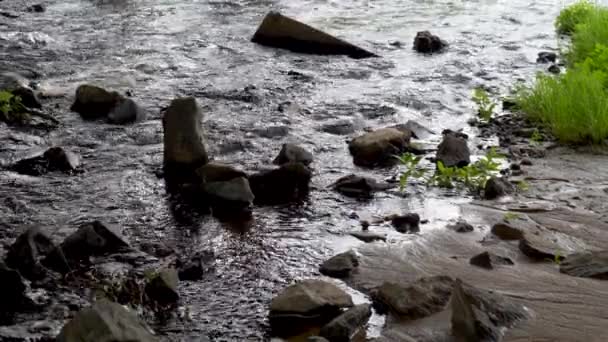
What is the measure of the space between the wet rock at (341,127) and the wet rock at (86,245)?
305cm

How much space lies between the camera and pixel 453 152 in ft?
24.3

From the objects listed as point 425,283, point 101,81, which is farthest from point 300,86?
point 425,283

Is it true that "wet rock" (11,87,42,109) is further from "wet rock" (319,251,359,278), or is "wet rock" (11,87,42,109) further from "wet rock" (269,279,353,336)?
"wet rock" (269,279,353,336)

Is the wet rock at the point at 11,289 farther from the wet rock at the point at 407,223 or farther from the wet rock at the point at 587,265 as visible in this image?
the wet rock at the point at 587,265

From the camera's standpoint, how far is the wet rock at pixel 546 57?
11.0 m

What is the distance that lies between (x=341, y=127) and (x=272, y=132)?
0.71 meters

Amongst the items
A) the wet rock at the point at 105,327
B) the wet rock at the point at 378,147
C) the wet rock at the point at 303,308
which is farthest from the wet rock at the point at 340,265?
the wet rock at the point at 378,147

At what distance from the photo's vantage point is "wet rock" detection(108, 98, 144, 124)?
8.20m

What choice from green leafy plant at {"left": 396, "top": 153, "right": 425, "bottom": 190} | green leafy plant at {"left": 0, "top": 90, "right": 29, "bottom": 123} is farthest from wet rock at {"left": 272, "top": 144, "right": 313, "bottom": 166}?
green leafy plant at {"left": 0, "top": 90, "right": 29, "bottom": 123}

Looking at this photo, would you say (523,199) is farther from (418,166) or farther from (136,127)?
(136,127)

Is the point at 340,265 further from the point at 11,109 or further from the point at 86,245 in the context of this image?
the point at 11,109

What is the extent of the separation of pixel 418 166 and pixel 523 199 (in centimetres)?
101

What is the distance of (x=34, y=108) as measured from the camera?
8.45m

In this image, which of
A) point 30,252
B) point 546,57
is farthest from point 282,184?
point 546,57
